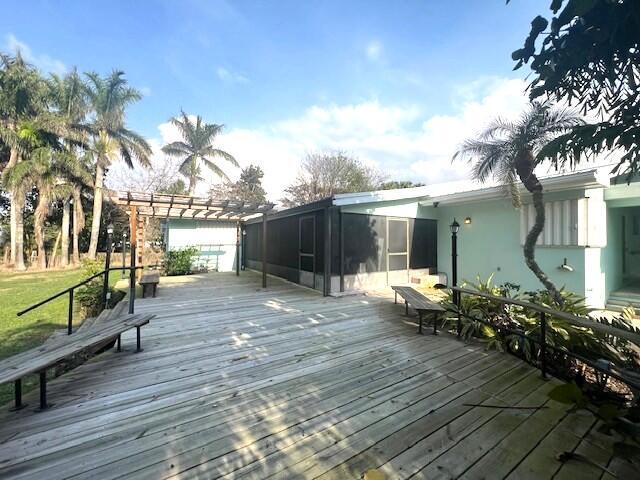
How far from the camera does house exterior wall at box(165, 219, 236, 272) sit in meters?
12.8

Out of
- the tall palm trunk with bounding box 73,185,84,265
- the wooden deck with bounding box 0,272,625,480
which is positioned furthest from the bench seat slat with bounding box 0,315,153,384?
the tall palm trunk with bounding box 73,185,84,265

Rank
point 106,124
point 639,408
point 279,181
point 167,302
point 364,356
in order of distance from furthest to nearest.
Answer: point 279,181 → point 106,124 → point 167,302 → point 364,356 → point 639,408

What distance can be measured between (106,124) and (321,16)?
16211 millimetres

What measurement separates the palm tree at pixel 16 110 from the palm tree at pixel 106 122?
90.3 inches

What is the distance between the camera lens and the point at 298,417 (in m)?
2.22

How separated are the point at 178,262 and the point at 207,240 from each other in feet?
6.75

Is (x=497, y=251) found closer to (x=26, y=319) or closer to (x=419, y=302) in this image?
(x=419, y=302)

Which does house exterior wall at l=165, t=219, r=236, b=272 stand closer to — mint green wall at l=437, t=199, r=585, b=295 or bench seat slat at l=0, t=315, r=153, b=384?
mint green wall at l=437, t=199, r=585, b=295

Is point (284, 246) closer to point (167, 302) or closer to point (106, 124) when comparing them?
point (167, 302)

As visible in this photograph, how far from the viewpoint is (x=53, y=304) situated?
801 cm

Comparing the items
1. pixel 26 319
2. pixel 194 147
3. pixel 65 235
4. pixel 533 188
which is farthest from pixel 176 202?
pixel 194 147

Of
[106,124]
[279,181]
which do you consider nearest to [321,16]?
[106,124]

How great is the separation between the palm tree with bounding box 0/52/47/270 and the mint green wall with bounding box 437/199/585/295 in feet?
66.0

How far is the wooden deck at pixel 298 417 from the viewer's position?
5.69ft
